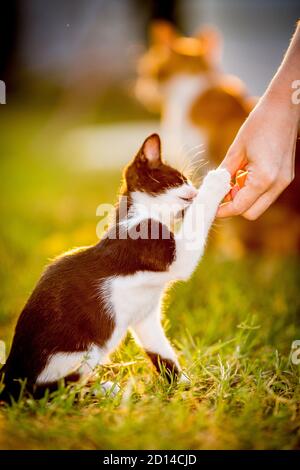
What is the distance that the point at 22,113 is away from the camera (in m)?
11.5

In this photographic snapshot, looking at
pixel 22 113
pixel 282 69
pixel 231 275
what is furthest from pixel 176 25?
pixel 282 69

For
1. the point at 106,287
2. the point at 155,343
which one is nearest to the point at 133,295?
the point at 106,287

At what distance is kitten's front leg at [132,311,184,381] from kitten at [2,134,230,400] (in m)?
0.02

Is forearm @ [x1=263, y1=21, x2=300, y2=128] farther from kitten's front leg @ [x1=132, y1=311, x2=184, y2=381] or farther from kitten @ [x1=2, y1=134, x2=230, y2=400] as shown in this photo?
kitten's front leg @ [x1=132, y1=311, x2=184, y2=381]

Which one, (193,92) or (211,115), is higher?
(193,92)

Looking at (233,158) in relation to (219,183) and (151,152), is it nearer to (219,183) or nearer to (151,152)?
(219,183)

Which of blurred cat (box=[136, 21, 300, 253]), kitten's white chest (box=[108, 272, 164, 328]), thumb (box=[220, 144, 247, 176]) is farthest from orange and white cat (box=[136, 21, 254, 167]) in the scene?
kitten's white chest (box=[108, 272, 164, 328])

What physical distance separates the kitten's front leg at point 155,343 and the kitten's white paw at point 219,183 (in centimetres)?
51

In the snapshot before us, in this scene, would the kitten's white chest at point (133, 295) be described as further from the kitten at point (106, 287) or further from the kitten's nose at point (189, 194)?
the kitten's nose at point (189, 194)

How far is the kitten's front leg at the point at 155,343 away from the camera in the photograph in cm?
211

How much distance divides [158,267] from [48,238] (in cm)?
260

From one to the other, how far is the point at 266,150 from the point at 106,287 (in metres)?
0.76

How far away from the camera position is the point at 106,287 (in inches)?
76.6

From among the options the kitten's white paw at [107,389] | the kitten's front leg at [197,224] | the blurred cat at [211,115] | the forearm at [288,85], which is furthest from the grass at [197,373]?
the forearm at [288,85]
